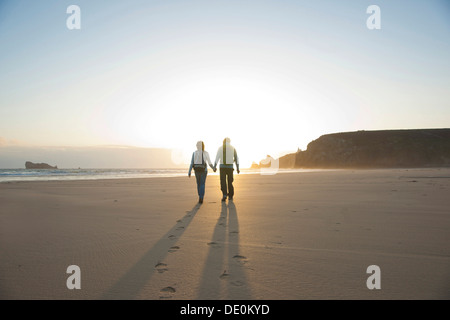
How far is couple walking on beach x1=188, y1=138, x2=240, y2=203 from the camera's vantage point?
33.6 ft

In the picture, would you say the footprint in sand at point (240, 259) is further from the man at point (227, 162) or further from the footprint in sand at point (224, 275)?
the man at point (227, 162)

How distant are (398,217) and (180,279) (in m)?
5.37

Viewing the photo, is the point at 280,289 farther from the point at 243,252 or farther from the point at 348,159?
the point at 348,159

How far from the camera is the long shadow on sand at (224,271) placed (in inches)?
102

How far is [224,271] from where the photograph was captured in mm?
3135

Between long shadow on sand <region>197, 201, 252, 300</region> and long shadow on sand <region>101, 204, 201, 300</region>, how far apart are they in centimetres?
60

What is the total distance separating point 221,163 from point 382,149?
9340cm

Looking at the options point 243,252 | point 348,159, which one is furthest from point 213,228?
point 348,159

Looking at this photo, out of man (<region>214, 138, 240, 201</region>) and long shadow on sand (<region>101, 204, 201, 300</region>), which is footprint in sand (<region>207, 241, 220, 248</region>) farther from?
man (<region>214, 138, 240, 201</region>)

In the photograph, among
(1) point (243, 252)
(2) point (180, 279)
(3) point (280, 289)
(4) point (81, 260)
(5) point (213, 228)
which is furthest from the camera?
(5) point (213, 228)

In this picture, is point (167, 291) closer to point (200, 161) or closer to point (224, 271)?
point (224, 271)

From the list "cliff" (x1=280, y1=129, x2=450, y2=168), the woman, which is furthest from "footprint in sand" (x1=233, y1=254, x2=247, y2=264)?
"cliff" (x1=280, y1=129, x2=450, y2=168)

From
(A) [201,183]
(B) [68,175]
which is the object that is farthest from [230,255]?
(B) [68,175]

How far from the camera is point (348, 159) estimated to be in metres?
93.7
